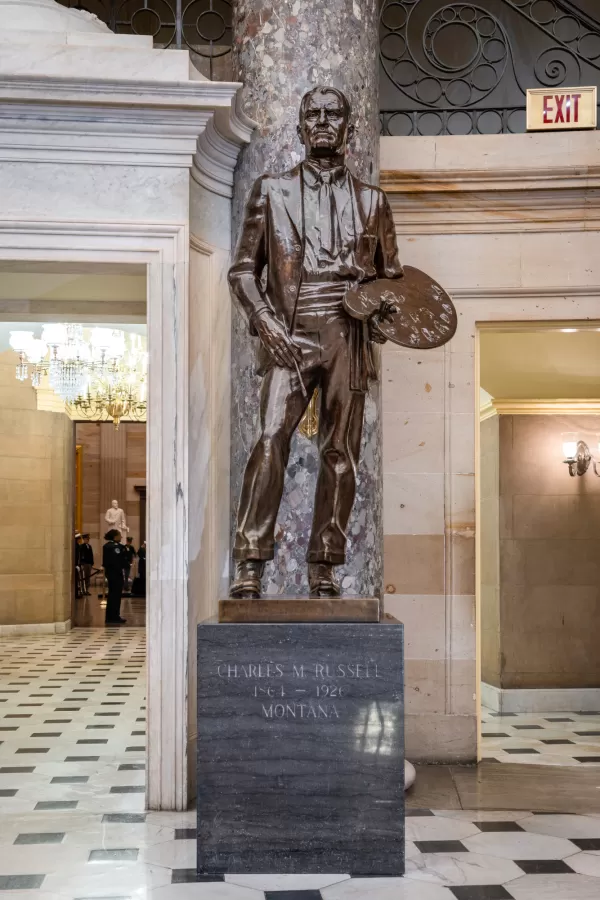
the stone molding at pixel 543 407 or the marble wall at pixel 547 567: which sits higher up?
the stone molding at pixel 543 407

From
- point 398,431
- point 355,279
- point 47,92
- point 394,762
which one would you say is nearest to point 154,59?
point 47,92

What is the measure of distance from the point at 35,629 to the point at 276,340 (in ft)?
46.0

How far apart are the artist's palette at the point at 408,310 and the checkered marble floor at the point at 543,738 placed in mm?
3898

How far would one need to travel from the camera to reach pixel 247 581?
4785 mm

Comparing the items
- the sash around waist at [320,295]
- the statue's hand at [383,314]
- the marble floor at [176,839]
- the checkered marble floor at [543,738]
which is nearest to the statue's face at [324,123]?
the sash around waist at [320,295]

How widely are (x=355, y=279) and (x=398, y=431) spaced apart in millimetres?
2541

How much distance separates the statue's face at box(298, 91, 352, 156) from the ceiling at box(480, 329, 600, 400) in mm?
3809

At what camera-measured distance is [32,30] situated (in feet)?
20.5

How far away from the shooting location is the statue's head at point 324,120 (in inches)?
195

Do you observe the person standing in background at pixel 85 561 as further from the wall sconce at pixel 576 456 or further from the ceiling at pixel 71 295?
the ceiling at pixel 71 295

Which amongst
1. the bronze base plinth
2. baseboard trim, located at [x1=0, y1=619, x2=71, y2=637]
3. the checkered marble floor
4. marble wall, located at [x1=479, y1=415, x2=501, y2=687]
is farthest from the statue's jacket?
baseboard trim, located at [x1=0, y1=619, x2=71, y2=637]

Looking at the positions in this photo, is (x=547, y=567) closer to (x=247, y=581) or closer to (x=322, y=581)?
Answer: (x=322, y=581)

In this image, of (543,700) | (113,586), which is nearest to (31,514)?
(113,586)

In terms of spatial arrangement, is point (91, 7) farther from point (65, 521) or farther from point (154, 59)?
point (65, 521)
